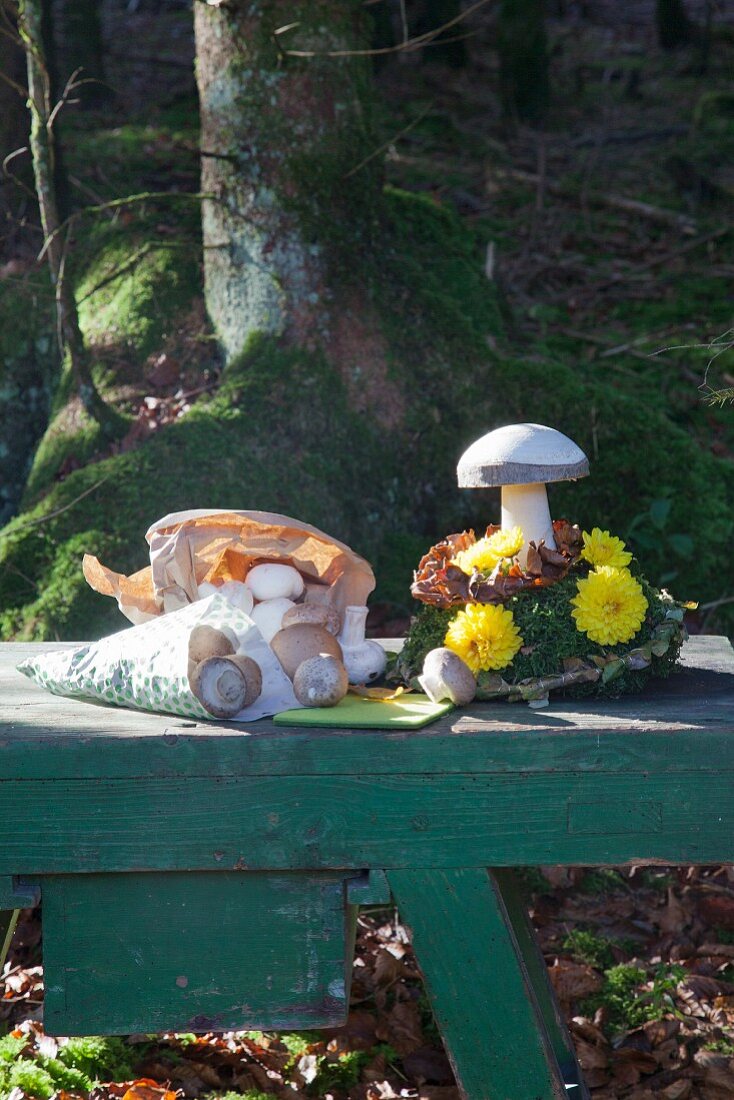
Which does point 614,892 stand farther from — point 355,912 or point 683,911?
point 355,912

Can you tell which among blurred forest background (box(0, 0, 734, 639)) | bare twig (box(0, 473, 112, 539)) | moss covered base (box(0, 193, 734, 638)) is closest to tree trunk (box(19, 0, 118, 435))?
blurred forest background (box(0, 0, 734, 639))

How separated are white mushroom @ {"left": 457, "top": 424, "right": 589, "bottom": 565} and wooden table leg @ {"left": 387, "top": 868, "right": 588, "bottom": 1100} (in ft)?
2.37

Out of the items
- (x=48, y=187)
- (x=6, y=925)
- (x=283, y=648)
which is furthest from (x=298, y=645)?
(x=48, y=187)

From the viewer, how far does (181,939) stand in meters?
2.11

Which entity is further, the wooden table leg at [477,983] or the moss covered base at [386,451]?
the moss covered base at [386,451]

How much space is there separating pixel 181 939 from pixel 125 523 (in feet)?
6.21

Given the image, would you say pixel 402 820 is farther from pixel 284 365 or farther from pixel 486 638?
pixel 284 365

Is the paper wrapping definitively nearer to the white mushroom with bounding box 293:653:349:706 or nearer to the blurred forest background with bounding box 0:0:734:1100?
the white mushroom with bounding box 293:653:349:706

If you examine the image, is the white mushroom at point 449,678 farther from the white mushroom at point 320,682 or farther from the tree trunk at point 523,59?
the tree trunk at point 523,59

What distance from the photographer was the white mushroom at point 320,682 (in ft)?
7.12

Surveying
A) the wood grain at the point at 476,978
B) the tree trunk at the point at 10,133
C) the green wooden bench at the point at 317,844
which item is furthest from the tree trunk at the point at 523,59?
the wood grain at the point at 476,978

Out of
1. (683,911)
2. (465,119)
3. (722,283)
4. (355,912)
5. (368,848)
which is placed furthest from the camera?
(465,119)

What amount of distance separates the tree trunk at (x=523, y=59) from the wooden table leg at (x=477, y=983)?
9103mm

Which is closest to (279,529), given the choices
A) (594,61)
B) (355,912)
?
(355,912)
